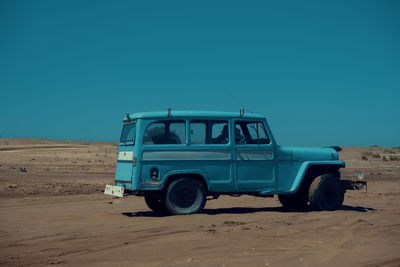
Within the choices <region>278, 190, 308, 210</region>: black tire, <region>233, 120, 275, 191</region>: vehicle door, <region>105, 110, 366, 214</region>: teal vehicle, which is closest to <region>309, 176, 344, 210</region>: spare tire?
<region>105, 110, 366, 214</region>: teal vehicle

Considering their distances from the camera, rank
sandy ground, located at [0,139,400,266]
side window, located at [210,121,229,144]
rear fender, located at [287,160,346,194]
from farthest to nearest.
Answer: rear fender, located at [287,160,346,194], side window, located at [210,121,229,144], sandy ground, located at [0,139,400,266]

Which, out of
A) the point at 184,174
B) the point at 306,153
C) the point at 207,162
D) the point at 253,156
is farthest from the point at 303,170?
the point at 184,174

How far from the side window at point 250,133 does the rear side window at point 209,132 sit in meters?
0.30

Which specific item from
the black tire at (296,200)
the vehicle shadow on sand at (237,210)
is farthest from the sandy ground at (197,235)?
the black tire at (296,200)

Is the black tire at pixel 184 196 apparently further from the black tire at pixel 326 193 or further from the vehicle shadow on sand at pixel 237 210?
the black tire at pixel 326 193

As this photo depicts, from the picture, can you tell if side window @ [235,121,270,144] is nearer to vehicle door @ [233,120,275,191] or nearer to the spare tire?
vehicle door @ [233,120,275,191]

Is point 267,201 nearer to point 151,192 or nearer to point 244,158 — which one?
point 244,158

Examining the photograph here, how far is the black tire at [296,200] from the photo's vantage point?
1273 centimetres

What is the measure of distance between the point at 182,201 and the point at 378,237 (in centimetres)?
415

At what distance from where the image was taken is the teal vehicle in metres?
10.7

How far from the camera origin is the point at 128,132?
37.3 feet

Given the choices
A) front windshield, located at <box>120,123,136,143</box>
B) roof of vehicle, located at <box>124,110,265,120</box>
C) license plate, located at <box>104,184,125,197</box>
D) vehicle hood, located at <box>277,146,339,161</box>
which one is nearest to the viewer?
license plate, located at <box>104,184,125,197</box>

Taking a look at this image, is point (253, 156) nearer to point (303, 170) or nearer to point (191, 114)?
point (303, 170)

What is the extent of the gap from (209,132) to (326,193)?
10.8ft
